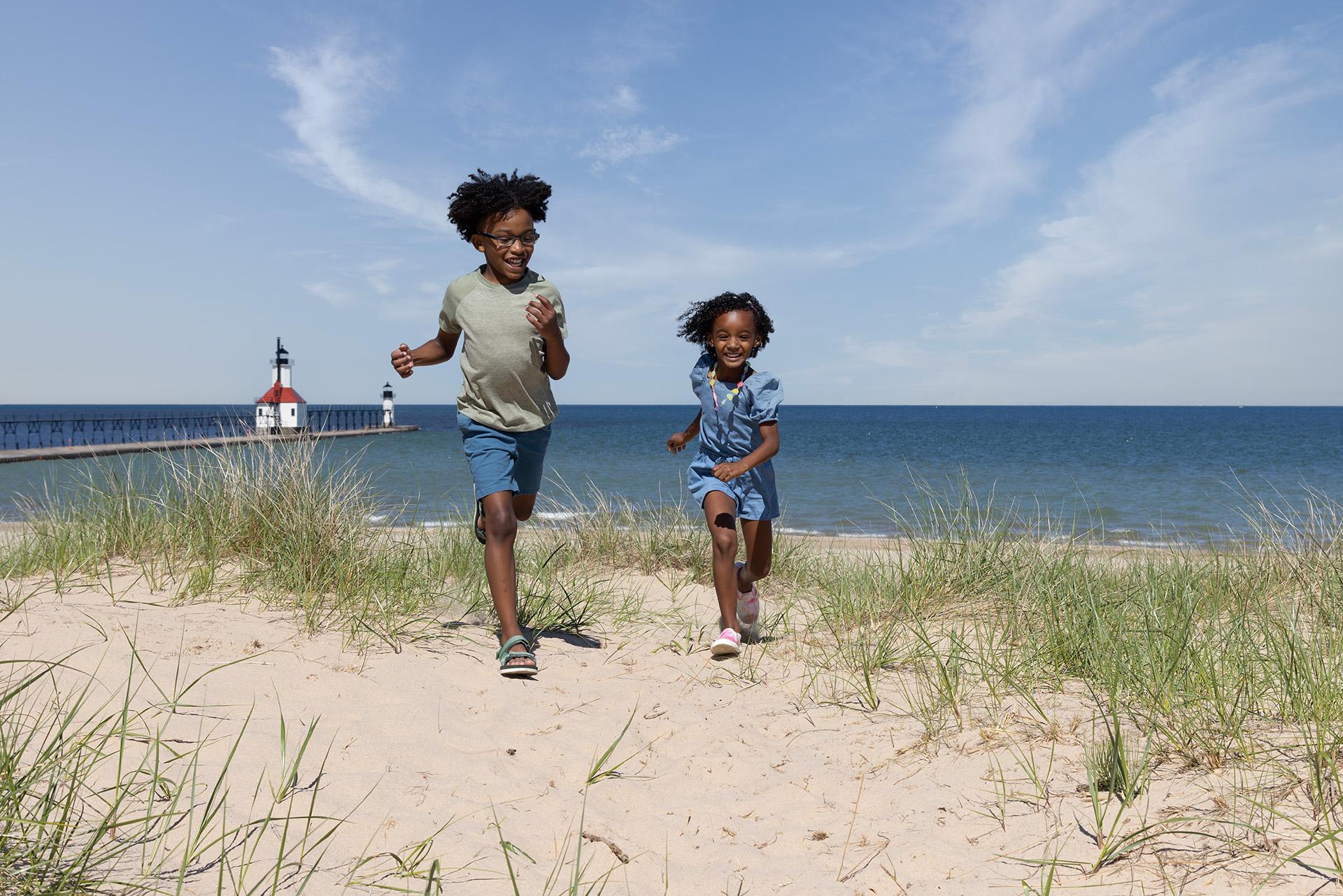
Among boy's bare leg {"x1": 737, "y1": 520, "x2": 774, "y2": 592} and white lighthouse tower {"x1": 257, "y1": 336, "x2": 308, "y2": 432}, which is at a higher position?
white lighthouse tower {"x1": 257, "y1": 336, "x2": 308, "y2": 432}

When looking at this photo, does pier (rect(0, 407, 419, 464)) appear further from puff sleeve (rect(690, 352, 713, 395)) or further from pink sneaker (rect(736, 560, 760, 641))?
pink sneaker (rect(736, 560, 760, 641))

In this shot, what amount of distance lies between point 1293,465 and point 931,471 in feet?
52.4

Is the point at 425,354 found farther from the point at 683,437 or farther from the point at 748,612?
the point at 748,612

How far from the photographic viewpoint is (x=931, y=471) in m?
32.5

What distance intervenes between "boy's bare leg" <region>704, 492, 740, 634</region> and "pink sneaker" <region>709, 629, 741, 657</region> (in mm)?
122

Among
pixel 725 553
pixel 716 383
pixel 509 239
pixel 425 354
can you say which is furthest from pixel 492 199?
pixel 725 553

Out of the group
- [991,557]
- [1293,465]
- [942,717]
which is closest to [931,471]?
[1293,465]

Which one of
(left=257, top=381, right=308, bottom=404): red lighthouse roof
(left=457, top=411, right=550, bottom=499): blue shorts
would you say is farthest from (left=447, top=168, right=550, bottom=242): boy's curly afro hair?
(left=257, top=381, right=308, bottom=404): red lighthouse roof

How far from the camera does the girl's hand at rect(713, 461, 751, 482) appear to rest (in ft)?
12.2

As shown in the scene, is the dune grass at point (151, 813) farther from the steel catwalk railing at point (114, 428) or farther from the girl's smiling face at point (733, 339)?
the steel catwalk railing at point (114, 428)

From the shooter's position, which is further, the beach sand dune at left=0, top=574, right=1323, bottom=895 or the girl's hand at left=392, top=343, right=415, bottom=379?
the girl's hand at left=392, top=343, right=415, bottom=379

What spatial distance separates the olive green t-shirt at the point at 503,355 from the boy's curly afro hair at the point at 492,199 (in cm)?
→ 34

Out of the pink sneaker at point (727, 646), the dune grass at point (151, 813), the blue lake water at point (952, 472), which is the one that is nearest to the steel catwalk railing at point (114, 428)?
the blue lake water at point (952, 472)

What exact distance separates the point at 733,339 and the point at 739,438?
508 millimetres
